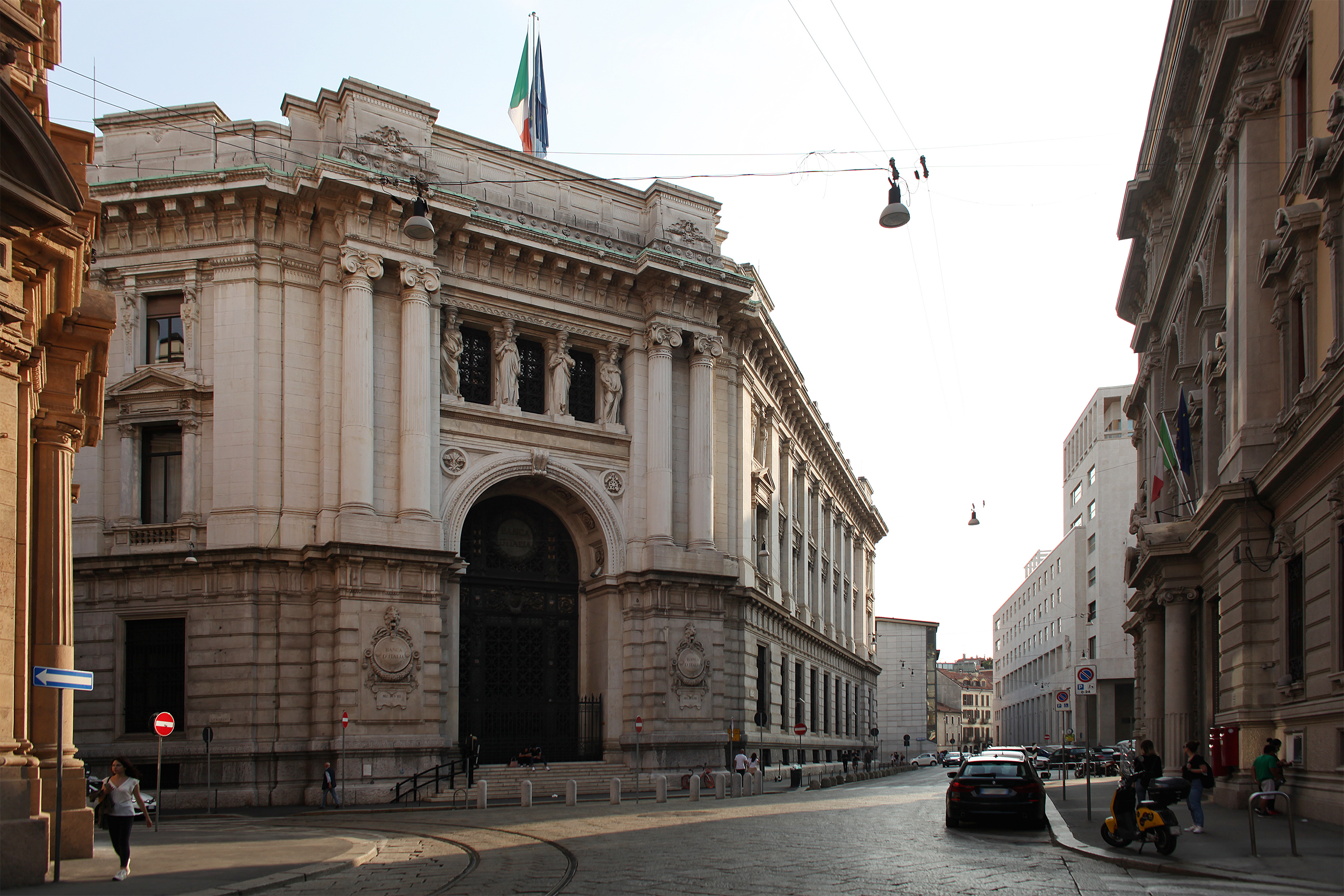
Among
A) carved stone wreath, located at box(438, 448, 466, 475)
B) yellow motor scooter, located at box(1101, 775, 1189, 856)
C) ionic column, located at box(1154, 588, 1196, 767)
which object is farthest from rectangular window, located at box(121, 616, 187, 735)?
ionic column, located at box(1154, 588, 1196, 767)

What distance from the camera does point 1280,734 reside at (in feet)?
73.3

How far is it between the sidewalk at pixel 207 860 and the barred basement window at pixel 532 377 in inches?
738

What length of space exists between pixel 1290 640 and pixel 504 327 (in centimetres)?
2458

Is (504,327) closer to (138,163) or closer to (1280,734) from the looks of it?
(138,163)

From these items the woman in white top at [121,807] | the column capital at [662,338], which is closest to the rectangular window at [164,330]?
the column capital at [662,338]

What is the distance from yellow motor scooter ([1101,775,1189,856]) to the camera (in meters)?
16.8

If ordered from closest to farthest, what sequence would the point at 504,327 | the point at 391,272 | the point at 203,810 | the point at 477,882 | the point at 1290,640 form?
the point at 477,882 < the point at 1290,640 < the point at 203,810 < the point at 391,272 < the point at 504,327

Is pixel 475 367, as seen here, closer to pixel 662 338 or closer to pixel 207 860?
pixel 662 338

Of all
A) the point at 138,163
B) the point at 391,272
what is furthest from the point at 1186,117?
the point at 138,163

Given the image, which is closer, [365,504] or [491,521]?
[365,504]

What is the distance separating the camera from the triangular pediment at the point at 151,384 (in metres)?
34.9

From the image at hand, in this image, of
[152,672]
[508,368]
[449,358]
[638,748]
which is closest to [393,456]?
[449,358]

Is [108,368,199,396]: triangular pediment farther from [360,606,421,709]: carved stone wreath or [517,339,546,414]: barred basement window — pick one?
[517,339,546,414]: barred basement window

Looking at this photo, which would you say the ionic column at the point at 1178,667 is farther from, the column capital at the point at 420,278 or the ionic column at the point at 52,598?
the ionic column at the point at 52,598
